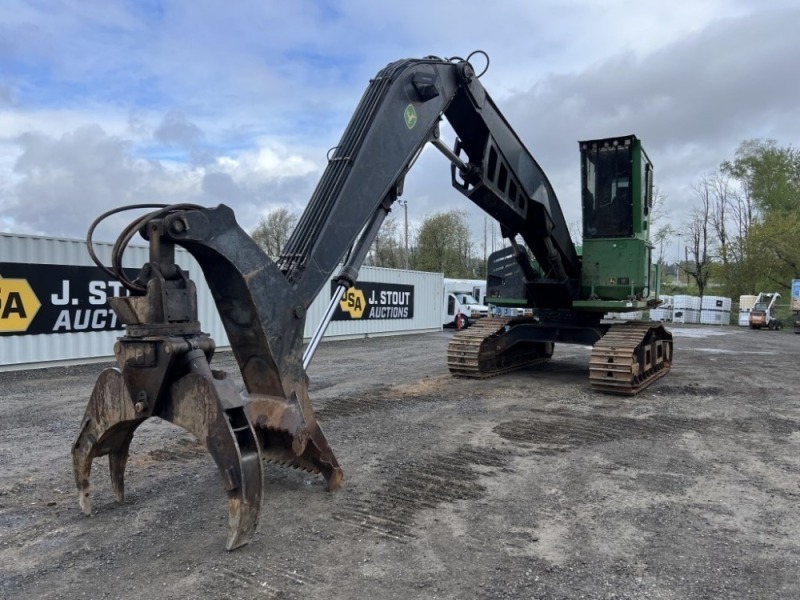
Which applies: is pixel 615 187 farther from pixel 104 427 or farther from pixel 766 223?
pixel 766 223

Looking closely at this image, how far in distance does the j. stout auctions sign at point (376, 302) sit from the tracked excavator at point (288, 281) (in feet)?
34.1

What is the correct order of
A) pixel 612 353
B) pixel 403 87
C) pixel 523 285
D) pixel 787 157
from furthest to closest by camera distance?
pixel 787 157 < pixel 523 285 < pixel 612 353 < pixel 403 87

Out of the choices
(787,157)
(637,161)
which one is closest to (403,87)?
(637,161)

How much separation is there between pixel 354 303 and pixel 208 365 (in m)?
15.8

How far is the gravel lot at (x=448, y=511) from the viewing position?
338cm

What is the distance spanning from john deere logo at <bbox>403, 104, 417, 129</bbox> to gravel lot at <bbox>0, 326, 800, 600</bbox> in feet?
10.1

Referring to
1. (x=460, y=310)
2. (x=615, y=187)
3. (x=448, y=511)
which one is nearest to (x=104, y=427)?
(x=448, y=511)

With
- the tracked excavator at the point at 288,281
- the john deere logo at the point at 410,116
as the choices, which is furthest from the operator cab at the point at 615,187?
the john deere logo at the point at 410,116

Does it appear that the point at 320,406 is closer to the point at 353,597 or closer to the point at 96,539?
the point at 96,539

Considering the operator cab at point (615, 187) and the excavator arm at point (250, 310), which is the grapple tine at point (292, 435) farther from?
the operator cab at point (615, 187)

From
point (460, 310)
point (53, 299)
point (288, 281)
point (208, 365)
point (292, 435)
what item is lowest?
point (292, 435)

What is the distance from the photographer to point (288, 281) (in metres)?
Result: 4.46

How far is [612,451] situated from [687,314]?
111 feet

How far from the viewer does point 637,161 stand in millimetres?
9312
